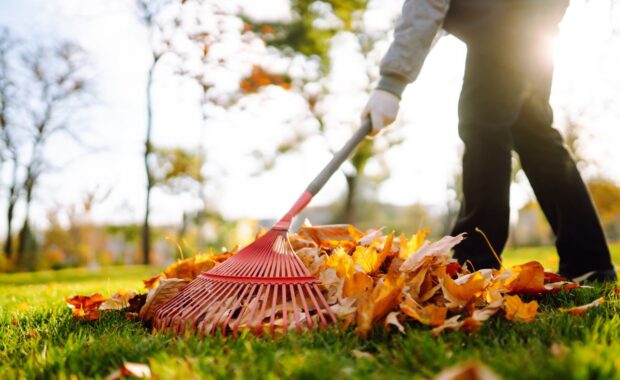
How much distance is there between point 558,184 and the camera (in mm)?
2658

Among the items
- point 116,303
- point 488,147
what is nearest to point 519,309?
point 488,147

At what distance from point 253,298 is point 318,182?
613mm

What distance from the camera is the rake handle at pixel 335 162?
216 cm

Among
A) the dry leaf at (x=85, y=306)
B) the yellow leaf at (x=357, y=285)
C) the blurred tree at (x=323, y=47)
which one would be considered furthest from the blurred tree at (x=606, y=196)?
the dry leaf at (x=85, y=306)

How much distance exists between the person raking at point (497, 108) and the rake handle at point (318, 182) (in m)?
0.18

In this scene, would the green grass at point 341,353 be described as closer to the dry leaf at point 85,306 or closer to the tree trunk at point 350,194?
the dry leaf at point 85,306

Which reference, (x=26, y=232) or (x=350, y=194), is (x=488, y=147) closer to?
(x=350, y=194)

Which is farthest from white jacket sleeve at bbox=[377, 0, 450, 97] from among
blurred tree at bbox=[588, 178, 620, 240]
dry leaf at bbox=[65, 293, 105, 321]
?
blurred tree at bbox=[588, 178, 620, 240]

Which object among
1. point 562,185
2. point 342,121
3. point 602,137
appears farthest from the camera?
point 342,121

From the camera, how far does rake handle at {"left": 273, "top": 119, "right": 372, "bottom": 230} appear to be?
2.09m

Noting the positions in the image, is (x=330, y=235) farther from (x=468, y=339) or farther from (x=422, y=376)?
(x=422, y=376)

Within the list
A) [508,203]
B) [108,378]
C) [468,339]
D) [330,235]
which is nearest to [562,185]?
[508,203]

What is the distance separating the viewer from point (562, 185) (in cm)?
265

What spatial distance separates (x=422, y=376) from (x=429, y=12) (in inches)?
72.2
